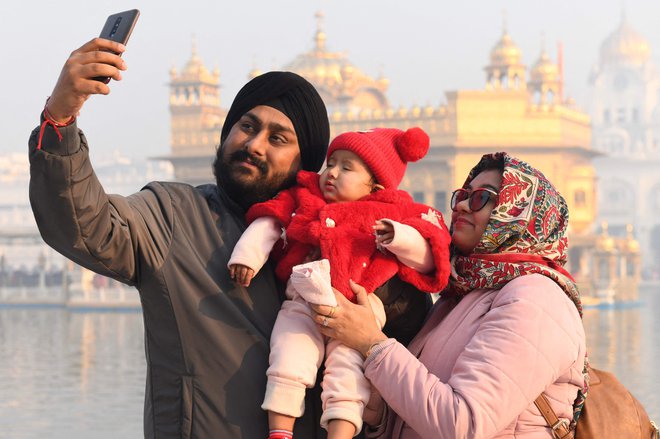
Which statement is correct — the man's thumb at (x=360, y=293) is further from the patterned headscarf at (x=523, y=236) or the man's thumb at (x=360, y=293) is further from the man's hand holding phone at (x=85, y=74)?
the man's hand holding phone at (x=85, y=74)

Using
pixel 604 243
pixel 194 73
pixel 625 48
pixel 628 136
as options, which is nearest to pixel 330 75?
pixel 194 73

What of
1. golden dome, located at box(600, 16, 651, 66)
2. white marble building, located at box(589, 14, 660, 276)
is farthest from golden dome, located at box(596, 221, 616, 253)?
golden dome, located at box(600, 16, 651, 66)

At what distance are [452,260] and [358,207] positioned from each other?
22cm

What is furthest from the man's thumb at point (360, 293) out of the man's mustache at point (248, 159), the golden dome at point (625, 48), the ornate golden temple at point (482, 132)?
the golden dome at point (625, 48)

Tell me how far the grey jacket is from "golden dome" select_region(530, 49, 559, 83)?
28757 mm

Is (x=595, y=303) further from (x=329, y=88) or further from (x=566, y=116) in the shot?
(x=329, y=88)

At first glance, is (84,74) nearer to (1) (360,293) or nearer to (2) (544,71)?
(1) (360,293)

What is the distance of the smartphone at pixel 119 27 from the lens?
1855 millimetres

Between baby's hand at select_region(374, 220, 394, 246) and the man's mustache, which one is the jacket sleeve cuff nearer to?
the man's mustache

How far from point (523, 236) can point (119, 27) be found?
0.81 metres

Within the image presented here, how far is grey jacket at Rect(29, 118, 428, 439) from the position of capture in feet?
6.81

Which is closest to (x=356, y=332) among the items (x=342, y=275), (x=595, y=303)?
(x=342, y=275)

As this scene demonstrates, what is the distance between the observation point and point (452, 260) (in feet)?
7.32

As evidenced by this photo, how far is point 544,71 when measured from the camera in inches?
1190
